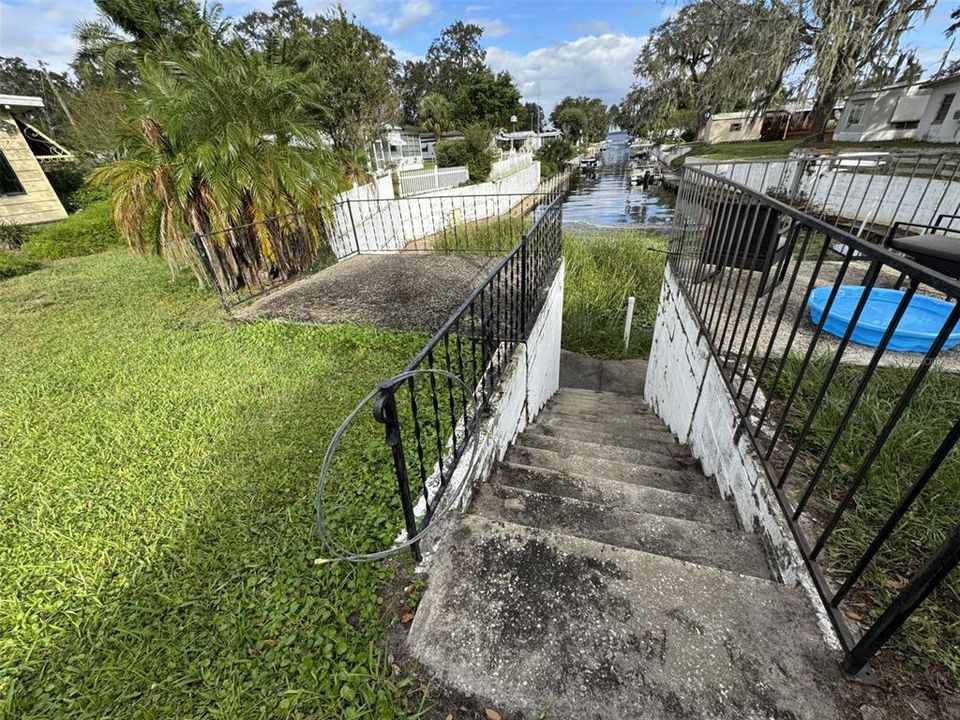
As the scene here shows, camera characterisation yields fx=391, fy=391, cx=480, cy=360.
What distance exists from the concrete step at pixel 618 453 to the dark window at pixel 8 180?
15638 mm

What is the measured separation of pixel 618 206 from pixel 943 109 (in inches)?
560

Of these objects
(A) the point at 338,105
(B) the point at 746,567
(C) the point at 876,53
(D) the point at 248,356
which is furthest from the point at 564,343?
(C) the point at 876,53

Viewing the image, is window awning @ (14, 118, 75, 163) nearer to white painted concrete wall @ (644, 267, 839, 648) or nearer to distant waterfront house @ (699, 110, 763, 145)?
white painted concrete wall @ (644, 267, 839, 648)

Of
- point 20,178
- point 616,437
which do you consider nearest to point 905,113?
point 616,437

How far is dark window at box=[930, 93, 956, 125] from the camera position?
57.0 ft

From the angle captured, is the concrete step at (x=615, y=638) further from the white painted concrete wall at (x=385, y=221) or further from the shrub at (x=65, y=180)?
the shrub at (x=65, y=180)

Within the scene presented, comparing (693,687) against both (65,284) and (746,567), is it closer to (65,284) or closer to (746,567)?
(746,567)

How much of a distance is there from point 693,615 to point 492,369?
6.51 ft

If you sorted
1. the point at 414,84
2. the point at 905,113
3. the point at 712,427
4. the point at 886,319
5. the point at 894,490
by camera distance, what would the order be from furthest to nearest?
the point at 414,84
the point at 905,113
the point at 886,319
the point at 712,427
the point at 894,490

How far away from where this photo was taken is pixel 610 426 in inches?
170

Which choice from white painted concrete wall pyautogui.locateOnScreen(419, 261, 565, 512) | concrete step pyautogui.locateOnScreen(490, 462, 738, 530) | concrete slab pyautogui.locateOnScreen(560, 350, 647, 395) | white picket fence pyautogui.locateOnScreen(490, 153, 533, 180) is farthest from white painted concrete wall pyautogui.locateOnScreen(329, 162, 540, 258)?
white picket fence pyautogui.locateOnScreen(490, 153, 533, 180)

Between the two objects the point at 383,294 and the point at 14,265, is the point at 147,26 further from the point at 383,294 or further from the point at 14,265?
the point at 383,294

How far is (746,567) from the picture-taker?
1774 millimetres

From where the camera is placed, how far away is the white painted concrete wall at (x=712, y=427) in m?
1.65
